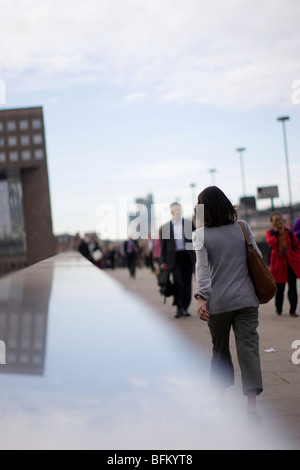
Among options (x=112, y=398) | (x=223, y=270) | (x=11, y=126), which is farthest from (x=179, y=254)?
(x=11, y=126)

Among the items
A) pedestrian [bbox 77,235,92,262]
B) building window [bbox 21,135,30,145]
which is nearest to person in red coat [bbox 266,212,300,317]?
pedestrian [bbox 77,235,92,262]

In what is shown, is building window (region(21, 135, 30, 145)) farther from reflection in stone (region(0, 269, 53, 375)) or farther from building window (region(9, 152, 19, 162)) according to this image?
reflection in stone (region(0, 269, 53, 375))

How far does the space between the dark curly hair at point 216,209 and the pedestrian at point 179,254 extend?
19.1 ft

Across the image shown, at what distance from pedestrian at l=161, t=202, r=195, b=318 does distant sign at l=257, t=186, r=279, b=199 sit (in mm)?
5367

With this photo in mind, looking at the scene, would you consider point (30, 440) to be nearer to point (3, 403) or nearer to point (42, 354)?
point (3, 403)

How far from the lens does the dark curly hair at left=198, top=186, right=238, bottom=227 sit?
14.0 ft

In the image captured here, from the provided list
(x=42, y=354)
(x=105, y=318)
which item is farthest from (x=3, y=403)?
(x=105, y=318)

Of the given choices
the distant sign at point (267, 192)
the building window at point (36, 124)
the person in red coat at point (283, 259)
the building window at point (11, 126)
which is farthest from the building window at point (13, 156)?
the person in red coat at point (283, 259)

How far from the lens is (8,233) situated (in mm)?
84688

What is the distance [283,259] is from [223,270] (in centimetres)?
607

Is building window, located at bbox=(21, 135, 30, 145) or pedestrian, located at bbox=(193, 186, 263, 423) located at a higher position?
building window, located at bbox=(21, 135, 30, 145)

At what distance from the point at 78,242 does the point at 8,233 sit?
195ft

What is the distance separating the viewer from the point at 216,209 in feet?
14.0

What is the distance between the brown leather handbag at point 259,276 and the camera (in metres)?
4.26
